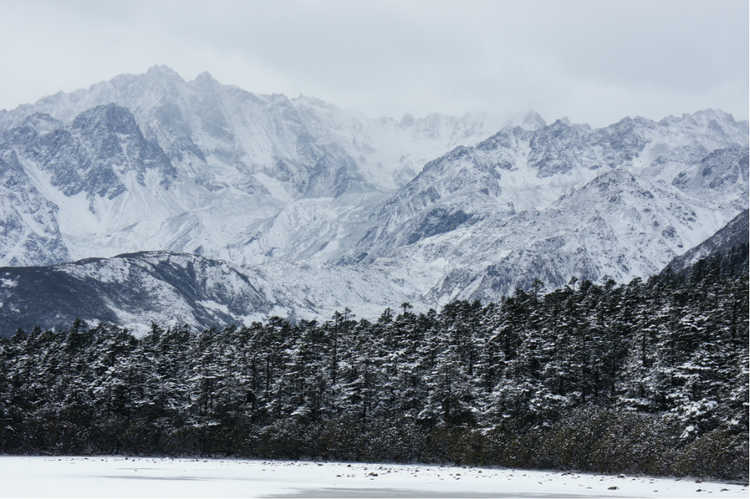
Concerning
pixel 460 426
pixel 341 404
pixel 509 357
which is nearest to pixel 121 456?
pixel 341 404

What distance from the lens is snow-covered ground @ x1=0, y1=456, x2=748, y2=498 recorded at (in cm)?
7000

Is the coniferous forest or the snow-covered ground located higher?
the coniferous forest

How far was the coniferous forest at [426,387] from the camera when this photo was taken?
105312 mm

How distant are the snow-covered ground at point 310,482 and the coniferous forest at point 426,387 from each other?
865cm

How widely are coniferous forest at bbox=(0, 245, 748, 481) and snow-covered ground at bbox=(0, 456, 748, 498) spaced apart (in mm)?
8650

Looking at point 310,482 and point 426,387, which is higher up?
point 426,387

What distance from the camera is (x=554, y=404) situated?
11656cm

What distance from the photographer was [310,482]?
3214 inches

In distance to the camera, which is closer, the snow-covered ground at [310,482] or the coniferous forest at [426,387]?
the snow-covered ground at [310,482]

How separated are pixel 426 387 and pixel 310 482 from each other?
5226 cm

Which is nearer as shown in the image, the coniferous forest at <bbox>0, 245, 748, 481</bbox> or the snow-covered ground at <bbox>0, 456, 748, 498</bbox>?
the snow-covered ground at <bbox>0, 456, 748, 498</bbox>

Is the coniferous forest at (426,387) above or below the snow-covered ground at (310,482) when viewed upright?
above

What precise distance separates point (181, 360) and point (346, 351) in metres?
24.8

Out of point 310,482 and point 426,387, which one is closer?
Result: point 310,482
